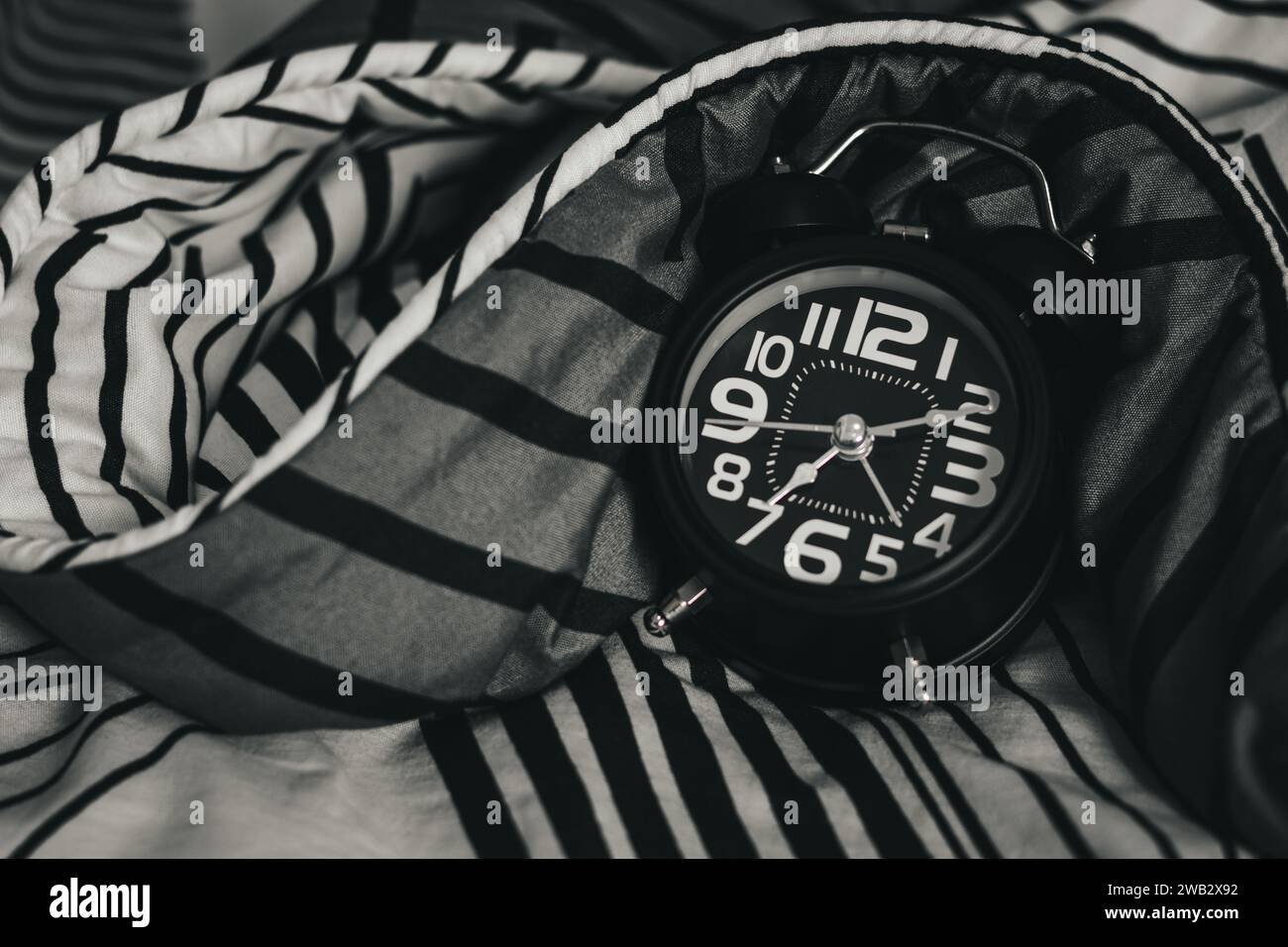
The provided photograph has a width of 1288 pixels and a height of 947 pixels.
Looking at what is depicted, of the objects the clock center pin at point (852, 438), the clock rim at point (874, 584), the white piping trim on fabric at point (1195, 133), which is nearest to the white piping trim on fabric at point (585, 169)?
the white piping trim on fabric at point (1195, 133)

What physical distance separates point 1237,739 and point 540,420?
459 mm

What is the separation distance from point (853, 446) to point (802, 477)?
4cm

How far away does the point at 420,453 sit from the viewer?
0.73m

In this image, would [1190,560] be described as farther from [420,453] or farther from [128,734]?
[128,734]

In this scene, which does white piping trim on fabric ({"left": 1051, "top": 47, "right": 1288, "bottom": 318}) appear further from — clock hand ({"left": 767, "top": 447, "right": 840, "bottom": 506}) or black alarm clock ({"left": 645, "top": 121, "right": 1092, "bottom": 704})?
clock hand ({"left": 767, "top": 447, "right": 840, "bottom": 506})

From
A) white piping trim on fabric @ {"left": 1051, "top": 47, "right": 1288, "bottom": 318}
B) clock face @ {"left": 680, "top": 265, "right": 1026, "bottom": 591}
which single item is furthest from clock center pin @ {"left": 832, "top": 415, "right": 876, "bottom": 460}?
white piping trim on fabric @ {"left": 1051, "top": 47, "right": 1288, "bottom": 318}

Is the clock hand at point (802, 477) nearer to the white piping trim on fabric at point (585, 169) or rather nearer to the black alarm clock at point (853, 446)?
the black alarm clock at point (853, 446)

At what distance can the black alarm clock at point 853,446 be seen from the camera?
738mm

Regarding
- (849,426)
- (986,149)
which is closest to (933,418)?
(849,426)

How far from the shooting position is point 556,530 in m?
0.76

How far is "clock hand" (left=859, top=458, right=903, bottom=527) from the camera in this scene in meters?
0.77

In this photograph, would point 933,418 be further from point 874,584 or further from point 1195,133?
point 1195,133

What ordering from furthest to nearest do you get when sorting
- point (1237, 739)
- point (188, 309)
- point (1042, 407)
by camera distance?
point (188, 309), point (1042, 407), point (1237, 739)
